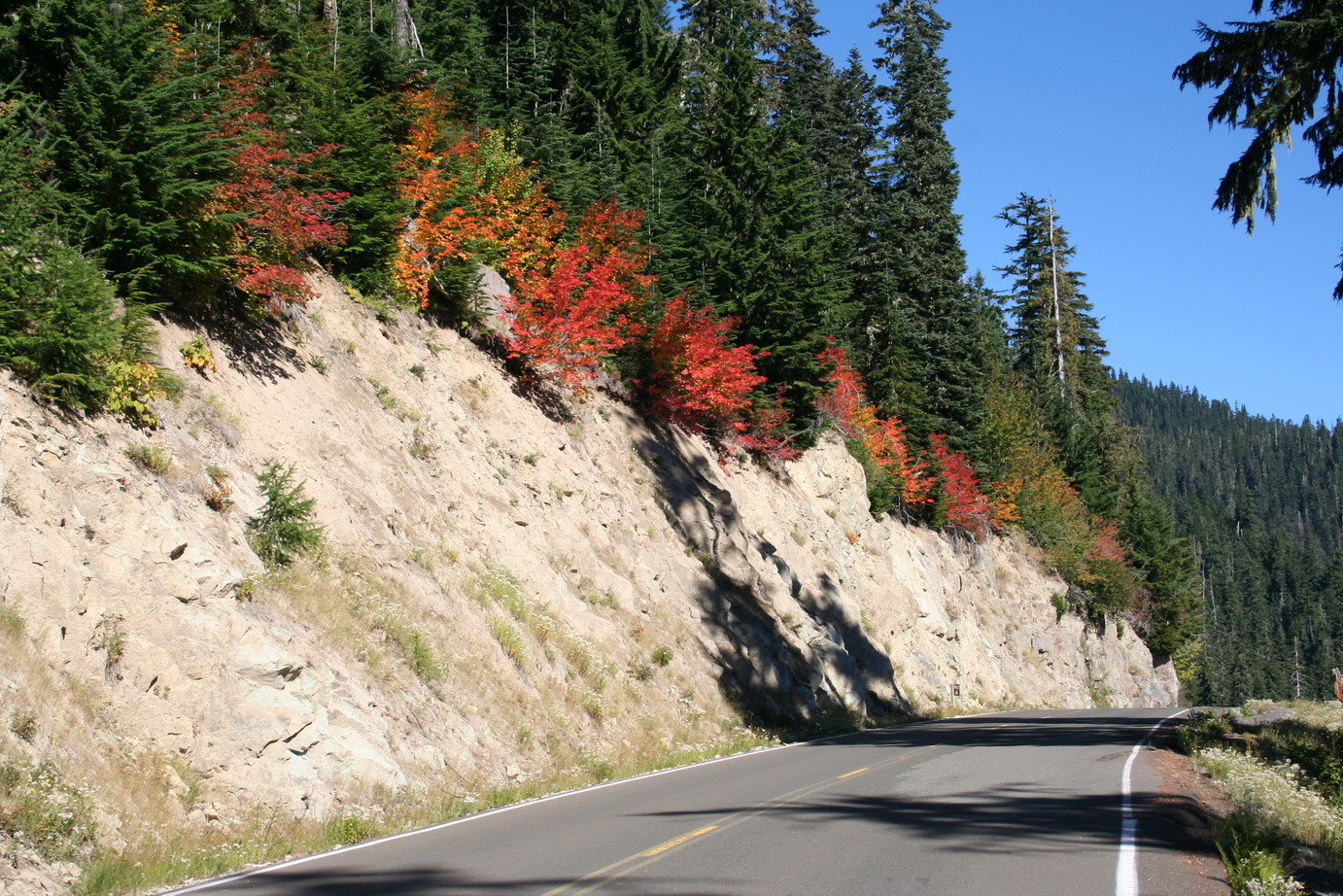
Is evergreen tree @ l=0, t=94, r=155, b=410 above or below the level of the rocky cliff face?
above

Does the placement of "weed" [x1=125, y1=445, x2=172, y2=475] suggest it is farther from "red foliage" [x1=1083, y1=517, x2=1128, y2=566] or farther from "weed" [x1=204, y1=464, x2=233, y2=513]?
"red foliage" [x1=1083, y1=517, x2=1128, y2=566]

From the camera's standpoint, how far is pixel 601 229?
27.0 meters

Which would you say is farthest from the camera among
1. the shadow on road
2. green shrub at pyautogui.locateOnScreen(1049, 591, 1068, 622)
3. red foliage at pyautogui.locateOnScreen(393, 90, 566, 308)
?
green shrub at pyautogui.locateOnScreen(1049, 591, 1068, 622)

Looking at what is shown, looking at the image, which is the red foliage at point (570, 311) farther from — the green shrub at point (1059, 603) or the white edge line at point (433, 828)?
the green shrub at point (1059, 603)

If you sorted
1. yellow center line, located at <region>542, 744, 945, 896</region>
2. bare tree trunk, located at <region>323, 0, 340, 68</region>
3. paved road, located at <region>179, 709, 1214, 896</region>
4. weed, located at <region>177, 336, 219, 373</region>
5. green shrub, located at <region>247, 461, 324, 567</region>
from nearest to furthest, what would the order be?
yellow center line, located at <region>542, 744, 945, 896</region> < paved road, located at <region>179, 709, 1214, 896</region> < green shrub, located at <region>247, 461, 324, 567</region> < weed, located at <region>177, 336, 219, 373</region> < bare tree trunk, located at <region>323, 0, 340, 68</region>

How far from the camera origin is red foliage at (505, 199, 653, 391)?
2248 centimetres

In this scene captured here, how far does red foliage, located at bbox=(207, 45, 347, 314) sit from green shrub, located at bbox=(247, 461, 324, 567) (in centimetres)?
370

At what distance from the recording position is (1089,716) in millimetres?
28406

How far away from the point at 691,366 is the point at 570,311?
5.03 metres

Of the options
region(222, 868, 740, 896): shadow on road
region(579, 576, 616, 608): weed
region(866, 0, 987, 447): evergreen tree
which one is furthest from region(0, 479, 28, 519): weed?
region(866, 0, 987, 447): evergreen tree

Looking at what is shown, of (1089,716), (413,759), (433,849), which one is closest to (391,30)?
(413,759)

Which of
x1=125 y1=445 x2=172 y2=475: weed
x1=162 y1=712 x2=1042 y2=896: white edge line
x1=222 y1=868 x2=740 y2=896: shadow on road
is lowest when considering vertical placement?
x1=162 y1=712 x2=1042 y2=896: white edge line

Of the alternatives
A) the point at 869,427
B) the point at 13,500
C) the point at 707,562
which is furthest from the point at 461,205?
the point at 869,427

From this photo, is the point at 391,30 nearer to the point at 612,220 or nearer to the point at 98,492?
the point at 612,220
